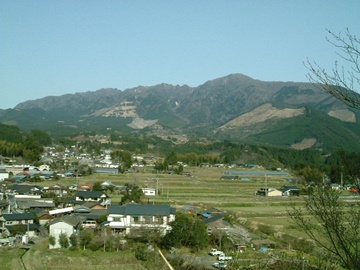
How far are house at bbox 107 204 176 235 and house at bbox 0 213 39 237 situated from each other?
204cm

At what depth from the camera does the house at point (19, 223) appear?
35.2 ft

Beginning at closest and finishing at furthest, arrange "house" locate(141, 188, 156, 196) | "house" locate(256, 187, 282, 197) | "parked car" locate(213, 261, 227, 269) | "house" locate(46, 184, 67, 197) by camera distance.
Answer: "parked car" locate(213, 261, 227, 269)
"house" locate(46, 184, 67, 197)
"house" locate(141, 188, 156, 196)
"house" locate(256, 187, 282, 197)

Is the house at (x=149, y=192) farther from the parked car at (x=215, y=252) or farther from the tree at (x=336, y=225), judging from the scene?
the tree at (x=336, y=225)

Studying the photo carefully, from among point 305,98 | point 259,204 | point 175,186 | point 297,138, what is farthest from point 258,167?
point 305,98

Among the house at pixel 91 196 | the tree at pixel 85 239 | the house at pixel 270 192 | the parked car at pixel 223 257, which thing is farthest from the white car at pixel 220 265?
the house at pixel 270 192

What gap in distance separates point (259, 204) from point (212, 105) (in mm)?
136937

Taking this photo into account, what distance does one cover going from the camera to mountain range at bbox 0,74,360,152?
59.4m

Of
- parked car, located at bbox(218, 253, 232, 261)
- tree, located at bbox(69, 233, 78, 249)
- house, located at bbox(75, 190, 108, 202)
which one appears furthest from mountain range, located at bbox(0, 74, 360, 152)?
house, located at bbox(75, 190, 108, 202)

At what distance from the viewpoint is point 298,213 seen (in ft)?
7.91

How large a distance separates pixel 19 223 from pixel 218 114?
133 metres

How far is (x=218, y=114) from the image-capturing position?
5605 inches

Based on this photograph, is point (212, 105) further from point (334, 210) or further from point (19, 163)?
point (334, 210)

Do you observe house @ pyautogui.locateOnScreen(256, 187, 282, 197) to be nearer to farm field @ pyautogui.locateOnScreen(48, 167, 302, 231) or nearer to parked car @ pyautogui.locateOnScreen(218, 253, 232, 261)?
farm field @ pyautogui.locateOnScreen(48, 167, 302, 231)

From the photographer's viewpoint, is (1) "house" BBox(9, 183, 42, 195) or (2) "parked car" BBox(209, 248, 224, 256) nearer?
(2) "parked car" BBox(209, 248, 224, 256)
